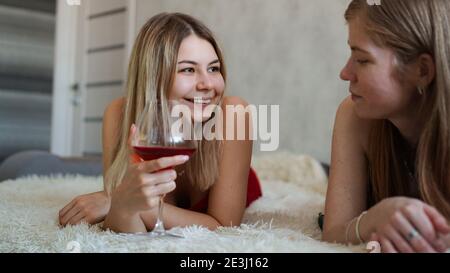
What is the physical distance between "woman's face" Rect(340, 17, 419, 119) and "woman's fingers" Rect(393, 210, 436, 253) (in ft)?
0.81

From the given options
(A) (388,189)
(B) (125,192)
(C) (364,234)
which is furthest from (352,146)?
(B) (125,192)

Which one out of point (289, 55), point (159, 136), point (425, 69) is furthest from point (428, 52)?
point (289, 55)

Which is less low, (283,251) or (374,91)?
(374,91)

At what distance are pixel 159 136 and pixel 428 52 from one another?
1.54 feet

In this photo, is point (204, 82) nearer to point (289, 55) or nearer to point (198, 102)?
point (198, 102)

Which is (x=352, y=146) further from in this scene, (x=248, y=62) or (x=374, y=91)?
(x=248, y=62)

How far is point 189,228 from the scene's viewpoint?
3.34 feet

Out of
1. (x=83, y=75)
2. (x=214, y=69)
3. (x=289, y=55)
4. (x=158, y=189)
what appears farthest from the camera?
(x=83, y=75)

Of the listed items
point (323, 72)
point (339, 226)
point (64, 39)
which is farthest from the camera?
point (64, 39)

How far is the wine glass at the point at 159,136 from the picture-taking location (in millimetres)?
884

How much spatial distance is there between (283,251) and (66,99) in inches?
143

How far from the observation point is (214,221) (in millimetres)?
1196

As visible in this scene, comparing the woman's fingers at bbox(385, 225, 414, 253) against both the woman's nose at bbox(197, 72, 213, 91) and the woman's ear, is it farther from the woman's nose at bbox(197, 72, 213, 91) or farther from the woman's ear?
the woman's nose at bbox(197, 72, 213, 91)
